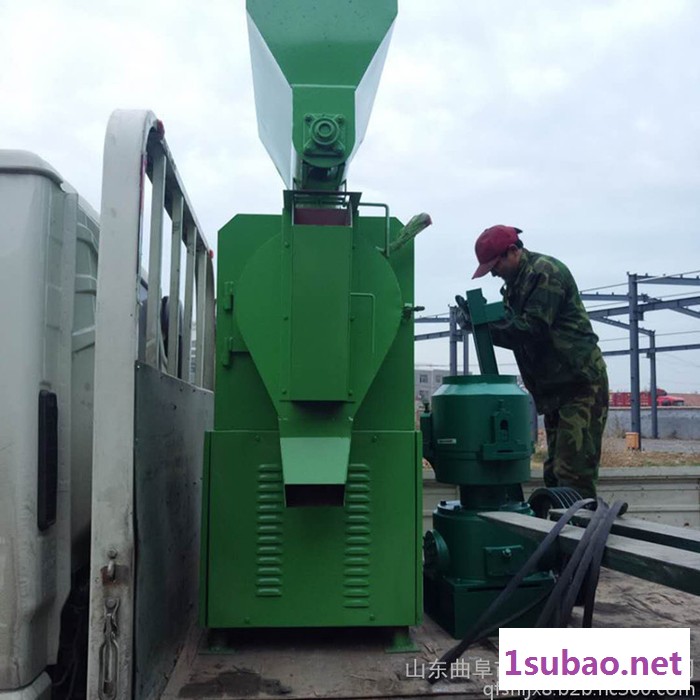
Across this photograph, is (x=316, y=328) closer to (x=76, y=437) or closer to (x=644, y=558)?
(x=76, y=437)

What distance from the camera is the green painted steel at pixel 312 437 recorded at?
6.65 feet

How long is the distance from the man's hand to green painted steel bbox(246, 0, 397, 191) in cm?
91

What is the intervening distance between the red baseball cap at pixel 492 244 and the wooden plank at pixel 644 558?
137cm

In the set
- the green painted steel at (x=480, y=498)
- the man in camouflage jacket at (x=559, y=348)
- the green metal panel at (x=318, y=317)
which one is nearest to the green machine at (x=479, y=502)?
the green painted steel at (x=480, y=498)

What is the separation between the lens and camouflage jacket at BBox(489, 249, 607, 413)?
3.04m

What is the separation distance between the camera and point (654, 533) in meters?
1.90

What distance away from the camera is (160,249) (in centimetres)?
223

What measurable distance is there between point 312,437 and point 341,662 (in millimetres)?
685

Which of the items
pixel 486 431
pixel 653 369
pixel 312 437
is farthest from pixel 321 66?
pixel 653 369

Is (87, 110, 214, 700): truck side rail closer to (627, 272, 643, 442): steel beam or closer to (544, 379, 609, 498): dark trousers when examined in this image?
(544, 379, 609, 498): dark trousers

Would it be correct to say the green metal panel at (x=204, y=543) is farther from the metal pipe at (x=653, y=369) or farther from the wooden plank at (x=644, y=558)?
the metal pipe at (x=653, y=369)

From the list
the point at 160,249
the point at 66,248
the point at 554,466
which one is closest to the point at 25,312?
the point at 66,248

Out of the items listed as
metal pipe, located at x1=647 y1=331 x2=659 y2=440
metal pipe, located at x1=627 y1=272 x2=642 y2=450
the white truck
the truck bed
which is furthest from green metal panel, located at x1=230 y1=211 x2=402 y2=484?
metal pipe, located at x1=647 y1=331 x2=659 y2=440

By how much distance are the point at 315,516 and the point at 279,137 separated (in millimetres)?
1252
